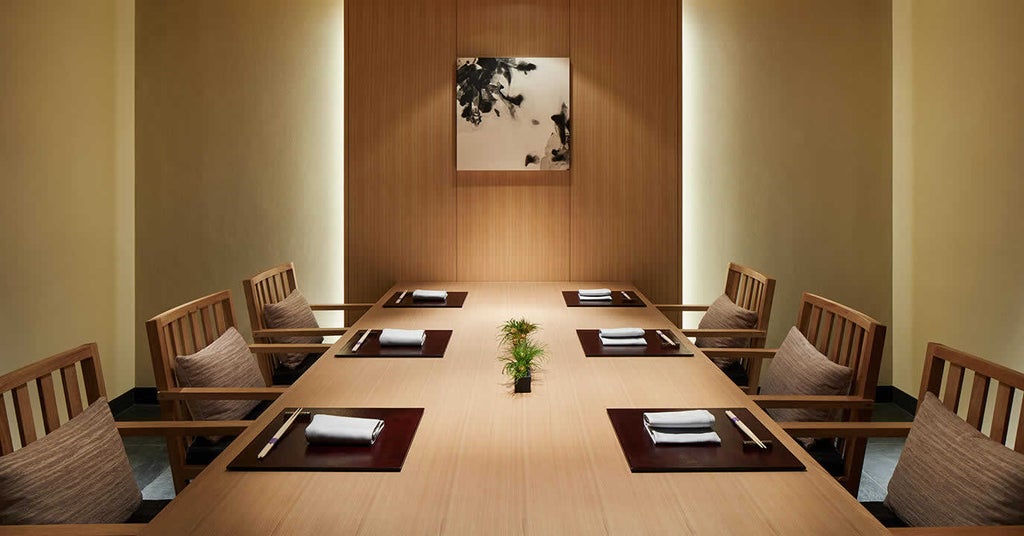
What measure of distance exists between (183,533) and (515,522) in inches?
20.3

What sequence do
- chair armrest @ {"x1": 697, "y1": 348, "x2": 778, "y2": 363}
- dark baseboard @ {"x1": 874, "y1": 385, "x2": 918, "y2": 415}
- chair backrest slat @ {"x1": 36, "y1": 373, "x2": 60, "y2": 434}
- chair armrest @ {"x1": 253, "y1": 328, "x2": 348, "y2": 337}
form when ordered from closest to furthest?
chair backrest slat @ {"x1": 36, "y1": 373, "x2": 60, "y2": 434}
chair armrest @ {"x1": 697, "y1": 348, "x2": 778, "y2": 363}
chair armrest @ {"x1": 253, "y1": 328, "x2": 348, "y2": 337}
dark baseboard @ {"x1": 874, "y1": 385, "x2": 918, "y2": 415}

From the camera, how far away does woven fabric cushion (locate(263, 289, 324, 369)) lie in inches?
134

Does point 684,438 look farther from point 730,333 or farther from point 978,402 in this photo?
point 730,333

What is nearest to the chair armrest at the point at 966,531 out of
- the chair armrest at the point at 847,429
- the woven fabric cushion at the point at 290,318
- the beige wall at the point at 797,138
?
the chair armrest at the point at 847,429

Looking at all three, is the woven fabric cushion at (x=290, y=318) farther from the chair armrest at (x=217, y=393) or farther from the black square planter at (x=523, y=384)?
the black square planter at (x=523, y=384)

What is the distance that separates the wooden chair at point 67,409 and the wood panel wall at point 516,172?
240cm

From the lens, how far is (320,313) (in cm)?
494

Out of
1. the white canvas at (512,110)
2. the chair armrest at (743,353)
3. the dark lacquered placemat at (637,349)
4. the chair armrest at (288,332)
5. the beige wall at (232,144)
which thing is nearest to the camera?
the dark lacquered placemat at (637,349)

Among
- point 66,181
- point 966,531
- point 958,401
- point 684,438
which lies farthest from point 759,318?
point 66,181

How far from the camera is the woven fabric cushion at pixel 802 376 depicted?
2316 mm

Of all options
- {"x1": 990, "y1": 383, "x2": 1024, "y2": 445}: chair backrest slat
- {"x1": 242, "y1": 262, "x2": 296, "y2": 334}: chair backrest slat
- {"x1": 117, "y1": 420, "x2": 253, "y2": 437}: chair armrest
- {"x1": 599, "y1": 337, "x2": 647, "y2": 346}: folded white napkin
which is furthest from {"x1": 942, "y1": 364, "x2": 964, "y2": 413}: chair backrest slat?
{"x1": 242, "y1": 262, "x2": 296, "y2": 334}: chair backrest slat

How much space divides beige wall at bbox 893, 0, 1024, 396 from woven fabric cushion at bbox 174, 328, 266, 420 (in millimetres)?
3244

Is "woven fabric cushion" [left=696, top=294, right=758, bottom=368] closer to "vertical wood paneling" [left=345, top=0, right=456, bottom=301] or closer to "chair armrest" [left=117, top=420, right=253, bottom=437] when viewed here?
"vertical wood paneling" [left=345, top=0, right=456, bottom=301]

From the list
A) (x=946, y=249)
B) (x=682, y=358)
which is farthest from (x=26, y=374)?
(x=946, y=249)
